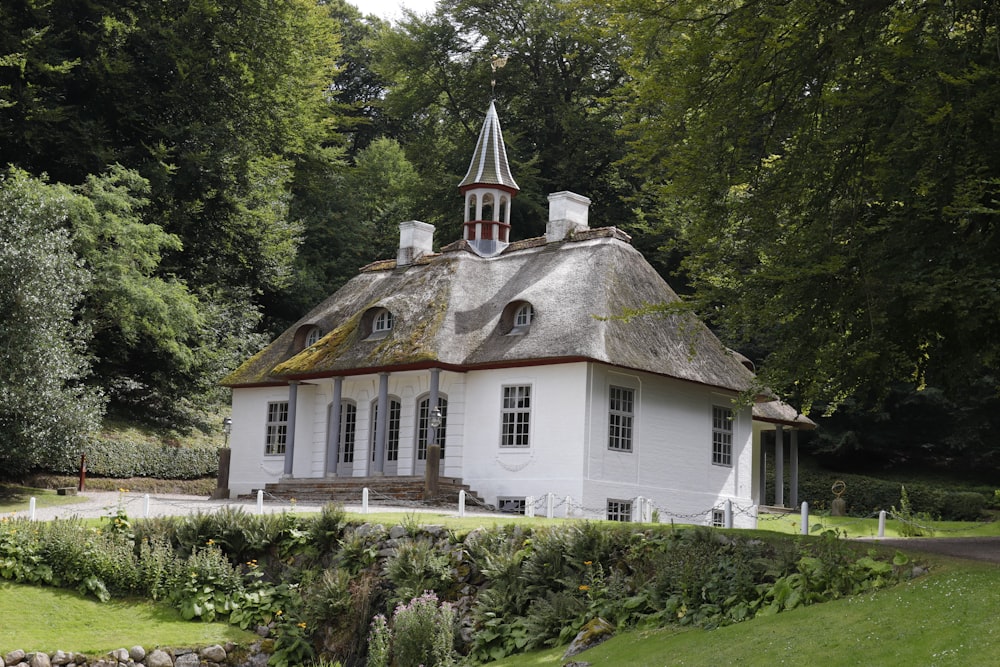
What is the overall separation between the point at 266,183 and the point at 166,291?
7245mm

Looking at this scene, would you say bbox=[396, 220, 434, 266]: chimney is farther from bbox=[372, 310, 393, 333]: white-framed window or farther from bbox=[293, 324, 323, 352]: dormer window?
bbox=[372, 310, 393, 333]: white-framed window

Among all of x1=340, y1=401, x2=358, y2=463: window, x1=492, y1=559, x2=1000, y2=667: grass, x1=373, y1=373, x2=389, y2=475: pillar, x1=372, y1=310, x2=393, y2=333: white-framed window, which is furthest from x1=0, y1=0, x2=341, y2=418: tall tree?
x1=492, y1=559, x2=1000, y2=667: grass

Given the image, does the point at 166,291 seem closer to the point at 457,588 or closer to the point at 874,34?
the point at 457,588

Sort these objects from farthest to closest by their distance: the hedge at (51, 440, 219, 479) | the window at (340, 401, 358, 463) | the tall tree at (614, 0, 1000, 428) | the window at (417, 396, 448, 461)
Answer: the hedge at (51, 440, 219, 479), the window at (340, 401, 358, 463), the window at (417, 396, 448, 461), the tall tree at (614, 0, 1000, 428)

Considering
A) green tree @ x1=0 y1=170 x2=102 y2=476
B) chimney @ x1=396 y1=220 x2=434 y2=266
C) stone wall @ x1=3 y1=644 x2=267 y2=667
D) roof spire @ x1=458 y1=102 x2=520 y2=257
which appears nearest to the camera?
stone wall @ x1=3 y1=644 x2=267 y2=667

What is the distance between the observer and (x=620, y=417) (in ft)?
89.4

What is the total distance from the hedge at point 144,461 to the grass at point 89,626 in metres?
13.6

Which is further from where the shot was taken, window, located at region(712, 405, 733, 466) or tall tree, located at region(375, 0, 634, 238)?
tall tree, located at region(375, 0, 634, 238)

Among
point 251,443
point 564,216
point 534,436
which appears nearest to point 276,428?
point 251,443

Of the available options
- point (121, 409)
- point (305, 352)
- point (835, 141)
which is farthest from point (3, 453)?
point (835, 141)

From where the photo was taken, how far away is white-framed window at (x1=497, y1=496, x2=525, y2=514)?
88.4ft

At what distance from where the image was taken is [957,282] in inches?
558

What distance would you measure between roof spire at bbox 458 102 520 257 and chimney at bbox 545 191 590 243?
210 centimetres

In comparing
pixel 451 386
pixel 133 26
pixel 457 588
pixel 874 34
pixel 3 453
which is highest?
pixel 133 26
